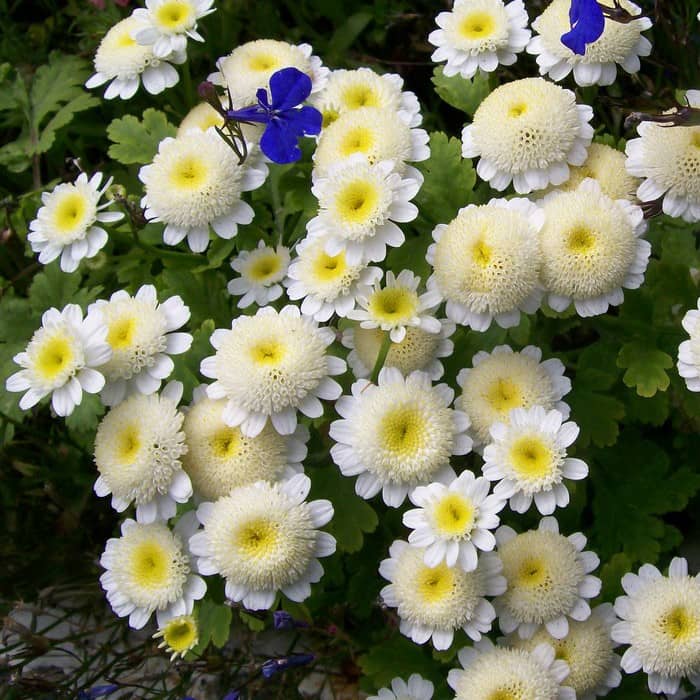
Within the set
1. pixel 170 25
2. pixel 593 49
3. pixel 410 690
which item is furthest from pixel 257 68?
pixel 410 690

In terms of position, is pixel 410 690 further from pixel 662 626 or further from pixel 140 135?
pixel 140 135

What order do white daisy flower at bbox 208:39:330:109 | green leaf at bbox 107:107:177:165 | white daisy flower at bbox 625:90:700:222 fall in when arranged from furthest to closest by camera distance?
1. green leaf at bbox 107:107:177:165
2. white daisy flower at bbox 208:39:330:109
3. white daisy flower at bbox 625:90:700:222

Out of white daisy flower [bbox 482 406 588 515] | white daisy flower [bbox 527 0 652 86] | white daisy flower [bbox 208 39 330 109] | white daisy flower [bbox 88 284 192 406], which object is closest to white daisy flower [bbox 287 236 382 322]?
white daisy flower [bbox 88 284 192 406]

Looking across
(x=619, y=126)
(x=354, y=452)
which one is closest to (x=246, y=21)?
(x=619, y=126)

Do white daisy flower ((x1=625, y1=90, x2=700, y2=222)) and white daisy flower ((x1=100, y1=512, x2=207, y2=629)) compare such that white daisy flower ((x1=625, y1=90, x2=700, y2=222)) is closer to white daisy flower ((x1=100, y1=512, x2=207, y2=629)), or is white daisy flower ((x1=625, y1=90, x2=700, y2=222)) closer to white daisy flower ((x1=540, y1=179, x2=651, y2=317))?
white daisy flower ((x1=540, y1=179, x2=651, y2=317))

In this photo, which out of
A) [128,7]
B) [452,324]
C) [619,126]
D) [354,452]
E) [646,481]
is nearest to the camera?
[354,452]

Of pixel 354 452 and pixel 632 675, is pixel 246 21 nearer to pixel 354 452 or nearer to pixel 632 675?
pixel 354 452

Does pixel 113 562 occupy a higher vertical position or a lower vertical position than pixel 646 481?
higher
